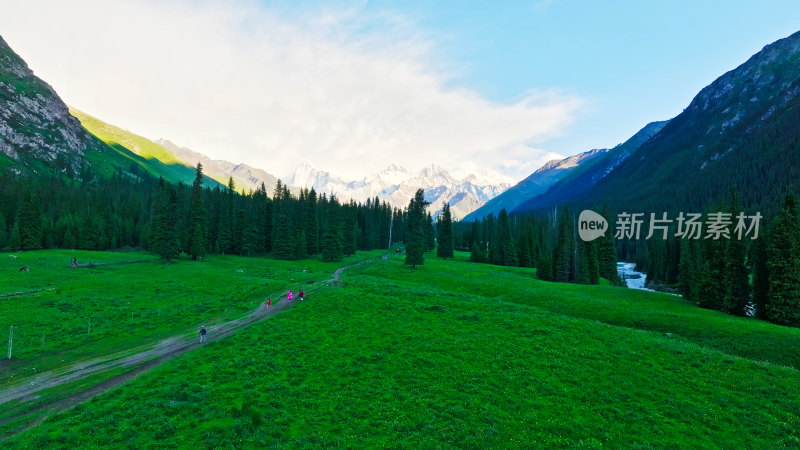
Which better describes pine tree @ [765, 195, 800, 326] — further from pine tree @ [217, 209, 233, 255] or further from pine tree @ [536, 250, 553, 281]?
pine tree @ [217, 209, 233, 255]

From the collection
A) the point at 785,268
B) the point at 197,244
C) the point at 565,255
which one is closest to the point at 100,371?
the point at 197,244

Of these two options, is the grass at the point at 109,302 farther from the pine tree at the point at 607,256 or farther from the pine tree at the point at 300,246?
the pine tree at the point at 607,256

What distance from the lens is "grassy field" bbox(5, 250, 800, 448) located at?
52.1 feet

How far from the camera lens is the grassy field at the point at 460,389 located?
1587 cm

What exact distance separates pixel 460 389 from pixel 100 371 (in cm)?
2487

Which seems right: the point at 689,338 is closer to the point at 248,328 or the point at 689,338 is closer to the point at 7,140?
the point at 248,328

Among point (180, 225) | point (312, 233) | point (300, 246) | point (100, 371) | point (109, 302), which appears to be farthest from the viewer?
point (312, 233)

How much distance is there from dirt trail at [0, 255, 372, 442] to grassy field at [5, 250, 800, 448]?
1565mm

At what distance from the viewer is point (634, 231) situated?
607ft

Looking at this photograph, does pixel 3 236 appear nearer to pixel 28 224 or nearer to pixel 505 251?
pixel 28 224

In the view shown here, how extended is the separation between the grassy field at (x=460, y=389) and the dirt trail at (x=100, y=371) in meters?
1.56

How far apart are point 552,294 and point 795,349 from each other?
24659mm

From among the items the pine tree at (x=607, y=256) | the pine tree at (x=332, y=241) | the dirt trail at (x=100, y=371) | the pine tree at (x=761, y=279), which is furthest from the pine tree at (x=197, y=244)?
the pine tree at (x=761, y=279)

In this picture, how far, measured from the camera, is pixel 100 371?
78.8 feet
